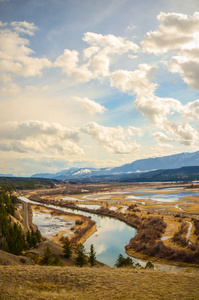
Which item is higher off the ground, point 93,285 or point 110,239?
point 93,285

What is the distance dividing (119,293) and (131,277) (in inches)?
157

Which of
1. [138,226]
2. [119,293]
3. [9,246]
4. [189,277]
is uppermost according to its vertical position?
[119,293]

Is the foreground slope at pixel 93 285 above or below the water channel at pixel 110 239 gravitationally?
above

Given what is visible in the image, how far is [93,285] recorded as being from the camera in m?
17.3

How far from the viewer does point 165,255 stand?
41281 millimetres

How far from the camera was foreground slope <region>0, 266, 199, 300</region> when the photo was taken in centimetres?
1511

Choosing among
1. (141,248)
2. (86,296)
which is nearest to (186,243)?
(141,248)

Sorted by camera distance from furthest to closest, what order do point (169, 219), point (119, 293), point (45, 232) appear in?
point (169, 219), point (45, 232), point (119, 293)

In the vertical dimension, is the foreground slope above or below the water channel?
above

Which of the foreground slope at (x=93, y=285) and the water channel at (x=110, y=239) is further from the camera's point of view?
the water channel at (x=110, y=239)

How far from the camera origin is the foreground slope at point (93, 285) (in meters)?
15.1

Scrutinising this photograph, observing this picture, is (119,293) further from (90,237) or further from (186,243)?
(90,237)

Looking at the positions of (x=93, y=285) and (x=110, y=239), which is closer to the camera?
(x=93, y=285)

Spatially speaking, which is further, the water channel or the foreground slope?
the water channel
